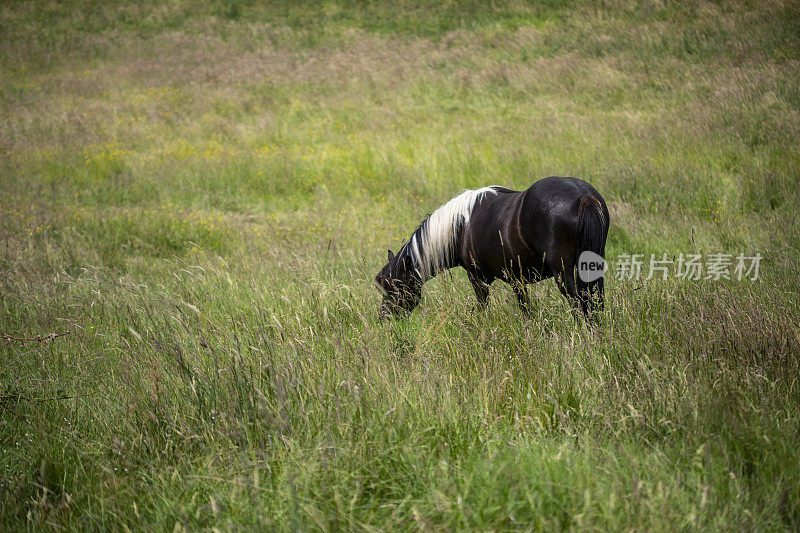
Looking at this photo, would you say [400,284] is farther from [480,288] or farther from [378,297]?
[480,288]

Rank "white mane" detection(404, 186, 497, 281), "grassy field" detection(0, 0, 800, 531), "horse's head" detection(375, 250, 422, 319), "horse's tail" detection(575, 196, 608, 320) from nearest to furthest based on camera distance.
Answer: "grassy field" detection(0, 0, 800, 531), "horse's tail" detection(575, 196, 608, 320), "horse's head" detection(375, 250, 422, 319), "white mane" detection(404, 186, 497, 281)

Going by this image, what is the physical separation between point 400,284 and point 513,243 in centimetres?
106

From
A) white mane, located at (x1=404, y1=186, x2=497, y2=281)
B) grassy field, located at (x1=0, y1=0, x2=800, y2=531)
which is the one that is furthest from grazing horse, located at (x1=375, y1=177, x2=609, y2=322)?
grassy field, located at (x1=0, y1=0, x2=800, y2=531)

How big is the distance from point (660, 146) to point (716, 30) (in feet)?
29.5

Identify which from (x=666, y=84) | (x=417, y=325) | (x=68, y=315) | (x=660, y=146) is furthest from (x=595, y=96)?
(x=68, y=315)

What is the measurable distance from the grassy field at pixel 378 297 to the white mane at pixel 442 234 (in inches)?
18.0

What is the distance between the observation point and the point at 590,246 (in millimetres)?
3527

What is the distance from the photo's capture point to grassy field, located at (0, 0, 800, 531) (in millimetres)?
1823

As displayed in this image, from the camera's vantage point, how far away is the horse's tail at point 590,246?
3.49 meters

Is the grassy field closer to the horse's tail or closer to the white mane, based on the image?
the horse's tail

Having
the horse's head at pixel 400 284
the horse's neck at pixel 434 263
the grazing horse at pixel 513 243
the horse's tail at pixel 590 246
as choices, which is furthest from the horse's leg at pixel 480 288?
the horse's tail at pixel 590 246

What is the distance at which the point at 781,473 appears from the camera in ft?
5.57

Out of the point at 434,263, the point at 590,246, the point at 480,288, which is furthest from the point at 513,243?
the point at 434,263

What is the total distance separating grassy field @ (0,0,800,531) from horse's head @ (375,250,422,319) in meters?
0.17
